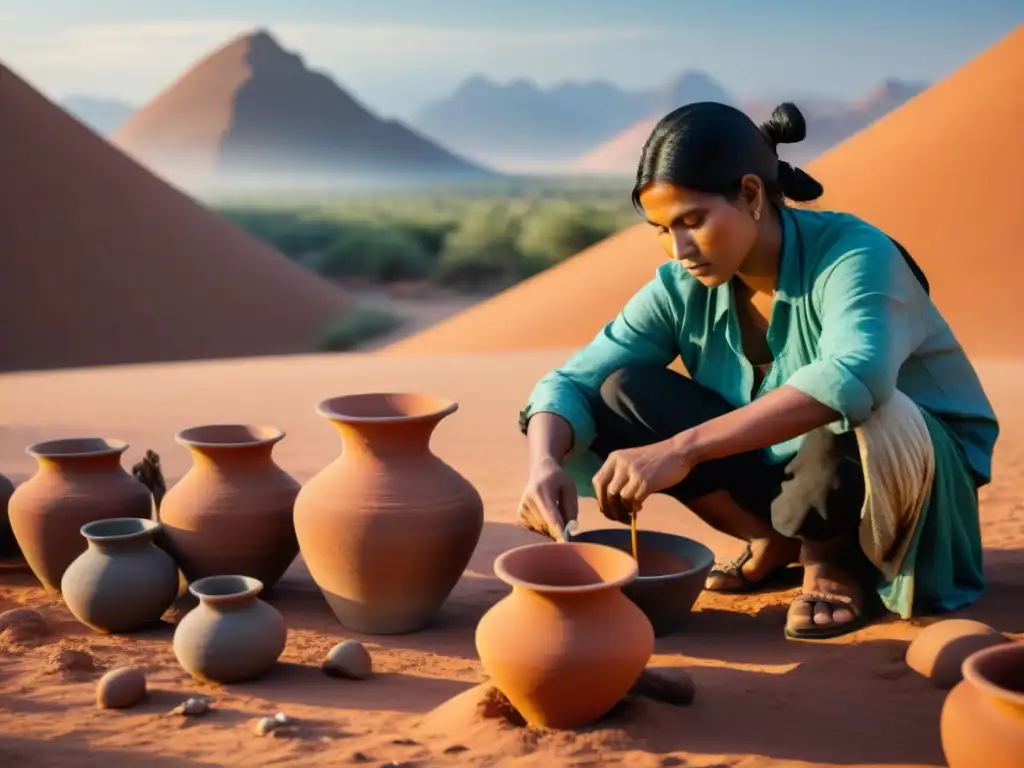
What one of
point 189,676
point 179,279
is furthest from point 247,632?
point 179,279

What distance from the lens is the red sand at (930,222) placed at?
12.0 meters

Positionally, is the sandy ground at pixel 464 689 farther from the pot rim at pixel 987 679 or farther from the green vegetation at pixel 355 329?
the green vegetation at pixel 355 329

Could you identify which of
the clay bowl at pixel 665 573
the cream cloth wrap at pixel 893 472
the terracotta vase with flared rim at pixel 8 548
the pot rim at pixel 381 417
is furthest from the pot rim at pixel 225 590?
the cream cloth wrap at pixel 893 472

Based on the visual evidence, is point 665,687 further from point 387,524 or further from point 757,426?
point 387,524

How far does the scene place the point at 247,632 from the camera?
3074mm

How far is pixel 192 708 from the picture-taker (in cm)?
282

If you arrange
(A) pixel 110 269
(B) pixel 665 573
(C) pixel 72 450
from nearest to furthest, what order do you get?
1. (B) pixel 665 573
2. (C) pixel 72 450
3. (A) pixel 110 269

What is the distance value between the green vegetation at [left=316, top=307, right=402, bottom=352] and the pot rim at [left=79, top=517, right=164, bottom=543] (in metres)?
15.1

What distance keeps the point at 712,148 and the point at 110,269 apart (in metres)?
15.9

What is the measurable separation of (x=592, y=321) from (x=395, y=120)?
10458 cm

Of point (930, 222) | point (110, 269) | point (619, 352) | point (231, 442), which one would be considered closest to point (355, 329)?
point (110, 269)

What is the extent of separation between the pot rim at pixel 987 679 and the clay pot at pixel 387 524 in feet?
5.40

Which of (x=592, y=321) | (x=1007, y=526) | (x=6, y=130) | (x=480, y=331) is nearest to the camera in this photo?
(x=1007, y=526)

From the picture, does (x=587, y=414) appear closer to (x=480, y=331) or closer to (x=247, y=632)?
(x=247, y=632)
